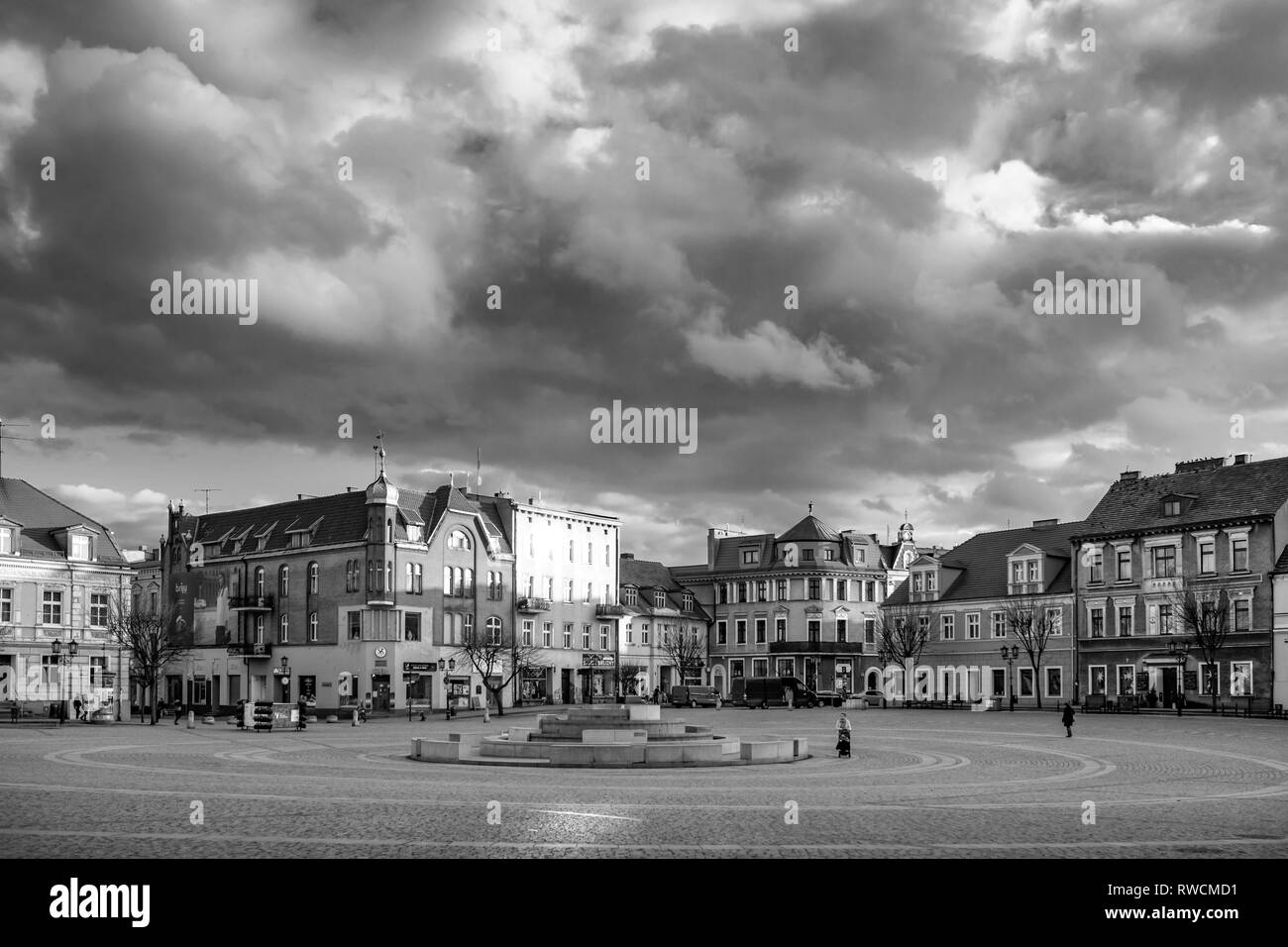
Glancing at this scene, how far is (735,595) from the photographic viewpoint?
109m

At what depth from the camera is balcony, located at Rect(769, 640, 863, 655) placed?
101875 millimetres

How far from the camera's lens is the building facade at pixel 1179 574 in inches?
2724

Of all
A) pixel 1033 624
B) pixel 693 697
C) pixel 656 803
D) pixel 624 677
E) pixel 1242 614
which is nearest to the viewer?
pixel 656 803

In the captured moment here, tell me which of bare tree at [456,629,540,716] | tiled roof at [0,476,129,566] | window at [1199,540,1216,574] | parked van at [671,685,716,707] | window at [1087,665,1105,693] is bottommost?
parked van at [671,685,716,707]

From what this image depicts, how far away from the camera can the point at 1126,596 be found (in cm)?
7706

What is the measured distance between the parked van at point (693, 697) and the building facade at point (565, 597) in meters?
10.1

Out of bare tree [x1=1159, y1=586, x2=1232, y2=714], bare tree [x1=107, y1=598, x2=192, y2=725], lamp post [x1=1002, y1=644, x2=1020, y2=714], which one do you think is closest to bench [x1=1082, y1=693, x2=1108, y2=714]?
bare tree [x1=1159, y1=586, x2=1232, y2=714]

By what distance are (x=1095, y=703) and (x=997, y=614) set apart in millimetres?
14816

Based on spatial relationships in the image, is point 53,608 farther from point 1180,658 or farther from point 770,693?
point 1180,658

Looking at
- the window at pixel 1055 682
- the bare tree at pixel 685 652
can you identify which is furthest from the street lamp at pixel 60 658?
the window at pixel 1055 682

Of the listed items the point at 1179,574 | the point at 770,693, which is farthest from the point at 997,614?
the point at 770,693

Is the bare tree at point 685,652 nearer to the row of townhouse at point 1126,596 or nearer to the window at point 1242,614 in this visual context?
the row of townhouse at point 1126,596

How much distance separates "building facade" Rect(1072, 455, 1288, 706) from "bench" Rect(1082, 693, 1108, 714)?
2069 millimetres

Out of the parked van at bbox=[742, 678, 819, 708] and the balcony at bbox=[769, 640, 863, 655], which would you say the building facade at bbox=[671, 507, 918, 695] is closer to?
the balcony at bbox=[769, 640, 863, 655]
